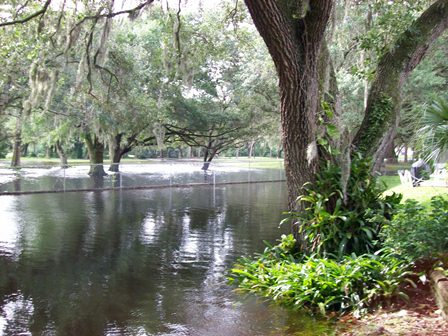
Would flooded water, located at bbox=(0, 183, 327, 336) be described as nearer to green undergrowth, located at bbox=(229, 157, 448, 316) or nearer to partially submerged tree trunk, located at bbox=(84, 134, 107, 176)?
green undergrowth, located at bbox=(229, 157, 448, 316)

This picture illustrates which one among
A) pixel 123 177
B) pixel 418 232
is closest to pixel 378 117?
pixel 418 232

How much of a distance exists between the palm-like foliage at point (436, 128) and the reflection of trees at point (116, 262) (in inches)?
131

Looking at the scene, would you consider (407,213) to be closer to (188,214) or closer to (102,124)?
(188,214)

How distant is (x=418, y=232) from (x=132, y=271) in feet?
14.0

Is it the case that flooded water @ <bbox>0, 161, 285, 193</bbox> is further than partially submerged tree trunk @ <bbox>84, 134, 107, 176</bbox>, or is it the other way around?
partially submerged tree trunk @ <bbox>84, 134, 107, 176</bbox>

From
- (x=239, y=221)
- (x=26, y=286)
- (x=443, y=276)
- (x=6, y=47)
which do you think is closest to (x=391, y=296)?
(x=443, y=276)

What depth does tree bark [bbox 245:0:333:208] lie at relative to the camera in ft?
18.9

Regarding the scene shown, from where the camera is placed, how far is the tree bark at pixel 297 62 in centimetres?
577

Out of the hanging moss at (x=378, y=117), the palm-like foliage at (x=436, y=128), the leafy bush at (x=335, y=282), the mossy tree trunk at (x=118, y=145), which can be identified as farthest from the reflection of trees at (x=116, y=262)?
the mossy tree trunk at (x=118, y=145)

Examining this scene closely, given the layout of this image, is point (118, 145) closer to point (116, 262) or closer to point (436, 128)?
point (116, 262)

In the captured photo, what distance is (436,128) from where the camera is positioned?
557 cm

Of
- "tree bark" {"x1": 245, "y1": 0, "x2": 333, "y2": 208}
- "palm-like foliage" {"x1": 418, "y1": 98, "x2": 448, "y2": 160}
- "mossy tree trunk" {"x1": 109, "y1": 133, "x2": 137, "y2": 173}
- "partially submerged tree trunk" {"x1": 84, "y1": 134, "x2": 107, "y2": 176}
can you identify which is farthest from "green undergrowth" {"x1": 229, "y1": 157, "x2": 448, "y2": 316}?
"partially submerged tree trunk" {"x1": 84, "y1": 134, "x2": 107, "y2": 176}

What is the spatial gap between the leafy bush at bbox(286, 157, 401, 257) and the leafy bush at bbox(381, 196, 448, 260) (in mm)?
880

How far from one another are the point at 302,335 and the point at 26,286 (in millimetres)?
Result: 3932
